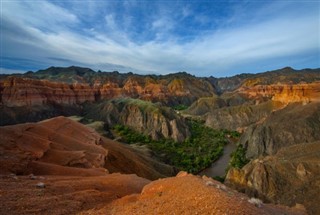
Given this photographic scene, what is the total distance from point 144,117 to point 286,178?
8254 cm

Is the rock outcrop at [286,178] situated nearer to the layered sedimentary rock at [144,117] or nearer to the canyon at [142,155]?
the canyon at [142,155]

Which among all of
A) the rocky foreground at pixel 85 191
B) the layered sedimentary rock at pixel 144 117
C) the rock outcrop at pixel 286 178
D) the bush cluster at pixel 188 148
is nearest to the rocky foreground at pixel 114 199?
the rocky foreground at pixel 85 191

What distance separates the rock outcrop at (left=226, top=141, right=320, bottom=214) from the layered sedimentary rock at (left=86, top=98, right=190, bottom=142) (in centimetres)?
5515

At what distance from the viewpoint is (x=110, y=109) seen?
423ft

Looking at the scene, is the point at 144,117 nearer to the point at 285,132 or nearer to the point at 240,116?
the point at 240,116

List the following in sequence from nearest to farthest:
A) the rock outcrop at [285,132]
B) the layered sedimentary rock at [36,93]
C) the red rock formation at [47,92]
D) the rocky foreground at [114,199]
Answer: the rocky foreground at [114,199] → the rock outcrop at [285,132] → the layered sedimentary rock at [36,93] → the red rock formation at [47,92]

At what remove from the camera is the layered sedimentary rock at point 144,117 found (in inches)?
4049

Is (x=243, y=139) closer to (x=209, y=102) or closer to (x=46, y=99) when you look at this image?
(x=46, y=99)

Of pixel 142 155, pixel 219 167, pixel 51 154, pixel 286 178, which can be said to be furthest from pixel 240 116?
pixel 51 154

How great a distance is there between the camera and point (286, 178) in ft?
125

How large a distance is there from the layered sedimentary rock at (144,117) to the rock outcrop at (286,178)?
5515 cm

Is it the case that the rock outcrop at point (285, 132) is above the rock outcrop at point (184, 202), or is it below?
below

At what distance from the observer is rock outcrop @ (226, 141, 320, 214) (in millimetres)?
34375

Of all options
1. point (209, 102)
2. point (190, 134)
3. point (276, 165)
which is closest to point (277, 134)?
point (190, 134)
